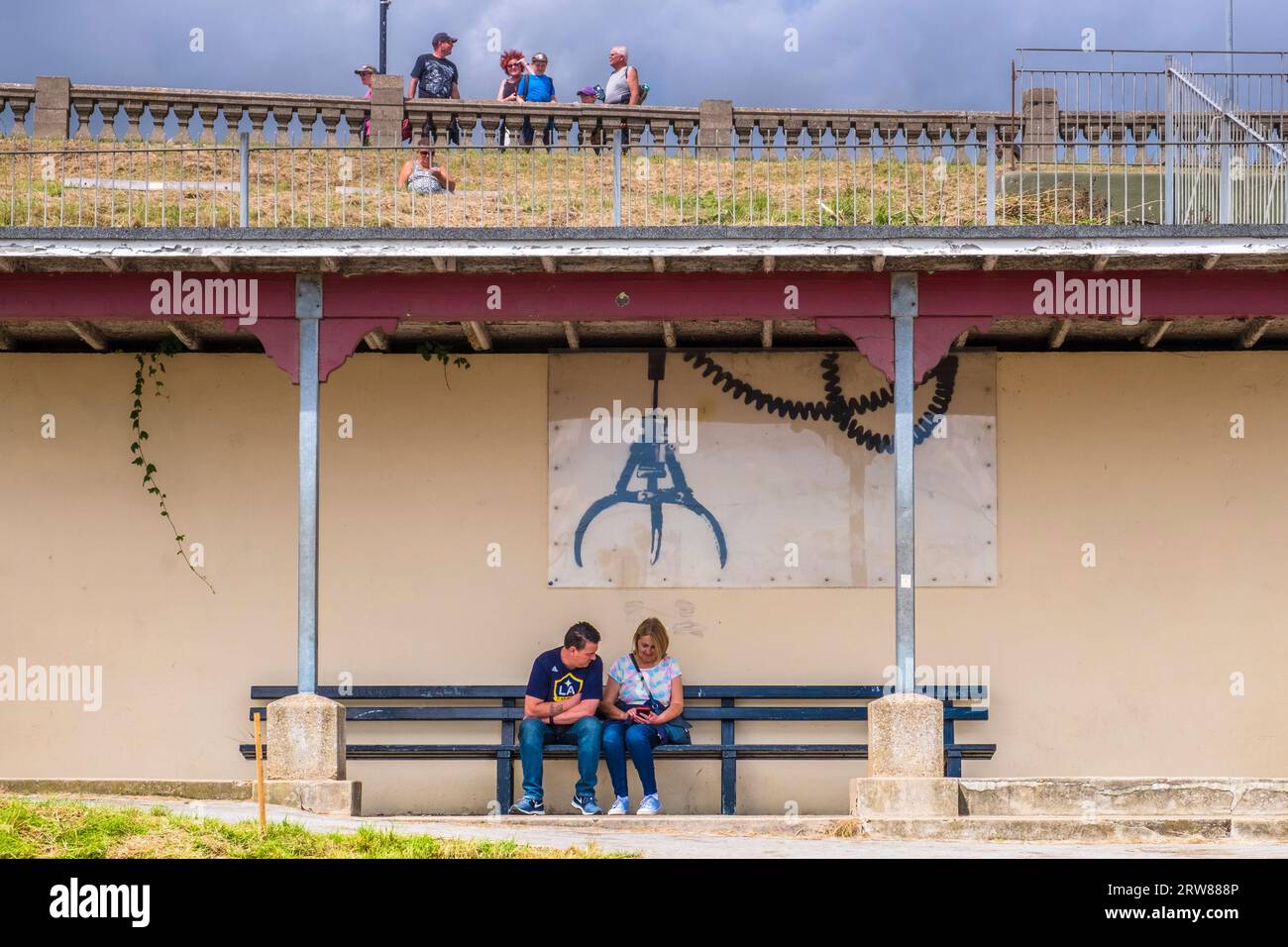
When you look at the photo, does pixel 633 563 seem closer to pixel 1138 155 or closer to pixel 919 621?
pixel 919 621

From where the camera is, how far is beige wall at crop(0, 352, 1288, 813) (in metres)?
14.1

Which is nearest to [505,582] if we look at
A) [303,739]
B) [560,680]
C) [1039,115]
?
[560,680]

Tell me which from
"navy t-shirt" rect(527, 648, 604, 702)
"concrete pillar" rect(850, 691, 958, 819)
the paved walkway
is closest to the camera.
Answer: the paved walkway

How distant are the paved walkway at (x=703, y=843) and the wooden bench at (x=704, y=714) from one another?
79.9 inches

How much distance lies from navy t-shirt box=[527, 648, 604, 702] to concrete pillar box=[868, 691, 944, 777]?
6.73 feet

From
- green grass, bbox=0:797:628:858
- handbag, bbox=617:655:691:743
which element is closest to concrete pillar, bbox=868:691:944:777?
handbag, bbox=617:655:691:743

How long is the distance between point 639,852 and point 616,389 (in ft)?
18.1

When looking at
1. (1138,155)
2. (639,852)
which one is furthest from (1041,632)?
(639,852)

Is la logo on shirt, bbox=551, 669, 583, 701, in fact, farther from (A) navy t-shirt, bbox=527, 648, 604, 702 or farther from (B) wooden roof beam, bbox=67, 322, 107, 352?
(B) wooden roof beam, bbox=67, 322, 107, 352

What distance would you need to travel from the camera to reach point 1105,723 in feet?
46.4

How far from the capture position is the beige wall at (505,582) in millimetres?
14133
